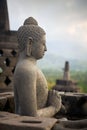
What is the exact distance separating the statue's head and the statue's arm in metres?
0.33

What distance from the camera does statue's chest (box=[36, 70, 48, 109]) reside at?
3.72 meters

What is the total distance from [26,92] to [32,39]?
0.64 meters

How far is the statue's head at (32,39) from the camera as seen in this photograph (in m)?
3.76

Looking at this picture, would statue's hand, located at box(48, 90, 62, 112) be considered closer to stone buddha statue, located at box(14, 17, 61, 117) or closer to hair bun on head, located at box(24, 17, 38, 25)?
stone buddha statue, located at box(14, 17, 61, 117)

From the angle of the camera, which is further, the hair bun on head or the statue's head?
the hair bun on head

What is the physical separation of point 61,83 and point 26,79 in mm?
10707

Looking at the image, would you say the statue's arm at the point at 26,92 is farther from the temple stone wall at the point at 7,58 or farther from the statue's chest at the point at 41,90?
the temple stone wall at the point at 7,58

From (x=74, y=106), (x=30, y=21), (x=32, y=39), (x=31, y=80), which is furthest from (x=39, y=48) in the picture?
(x=74, y=106)

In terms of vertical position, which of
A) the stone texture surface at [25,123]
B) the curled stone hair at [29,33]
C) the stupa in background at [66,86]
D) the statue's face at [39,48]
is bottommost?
Answer: the stupa in background at [66,86]

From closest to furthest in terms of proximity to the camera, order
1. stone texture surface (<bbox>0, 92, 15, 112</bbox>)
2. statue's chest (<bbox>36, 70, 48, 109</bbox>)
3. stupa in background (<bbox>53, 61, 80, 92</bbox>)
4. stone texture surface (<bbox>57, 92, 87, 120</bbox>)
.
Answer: statue's chest (<bbox>36, 70, 48, 109</bbox>), stone texture surface (<bbox>0, 92, 15, 112</bbox>), stone texture surface (<bbox>57, 92, 87, 120</bbox>), stupa in background (<bbox>53, 61, 80, 92</bbox>)

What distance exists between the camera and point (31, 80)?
3506 mm

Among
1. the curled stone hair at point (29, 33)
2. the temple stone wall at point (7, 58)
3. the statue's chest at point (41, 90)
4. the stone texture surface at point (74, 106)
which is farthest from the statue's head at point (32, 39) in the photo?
the temple stone wall at point (7, 58)

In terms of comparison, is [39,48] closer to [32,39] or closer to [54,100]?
[32,39]

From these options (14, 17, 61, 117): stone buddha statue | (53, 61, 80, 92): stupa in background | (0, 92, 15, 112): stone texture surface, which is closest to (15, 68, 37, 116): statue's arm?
(14, 17, 61, 117): stone buddha statue
